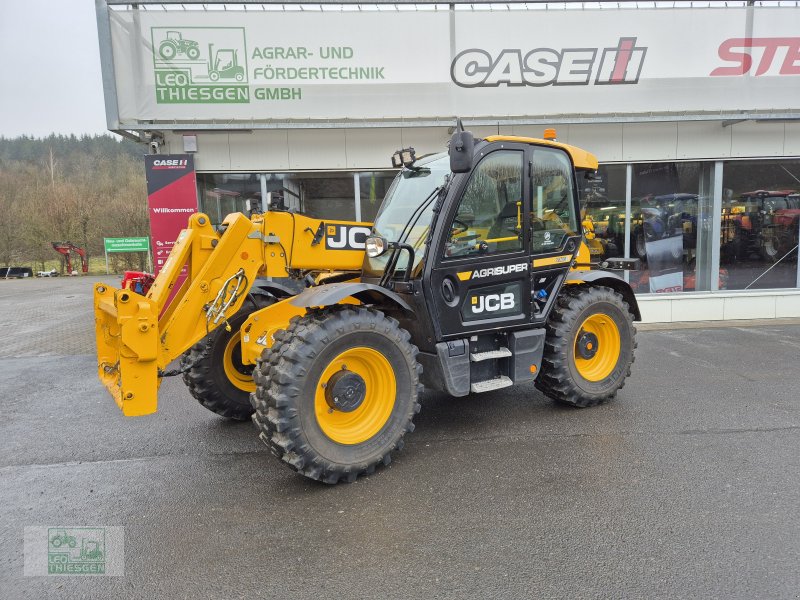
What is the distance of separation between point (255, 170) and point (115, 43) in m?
2.67

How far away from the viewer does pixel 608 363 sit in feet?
17.1

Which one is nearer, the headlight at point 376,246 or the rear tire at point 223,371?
the headlight at point 376,246

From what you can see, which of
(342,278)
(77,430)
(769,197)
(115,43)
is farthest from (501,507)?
(769,197)

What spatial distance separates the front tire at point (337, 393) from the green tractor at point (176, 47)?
6.27m

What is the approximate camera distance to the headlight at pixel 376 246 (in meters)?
4.16

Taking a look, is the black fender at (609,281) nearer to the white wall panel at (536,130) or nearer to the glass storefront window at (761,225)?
the white wall panel at (536,130)

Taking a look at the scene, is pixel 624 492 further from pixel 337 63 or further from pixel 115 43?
pixel 115 43

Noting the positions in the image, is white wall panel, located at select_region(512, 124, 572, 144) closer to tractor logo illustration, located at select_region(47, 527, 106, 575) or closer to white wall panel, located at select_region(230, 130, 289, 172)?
white wall panel, located at select_region(230, 130, 289, 172)

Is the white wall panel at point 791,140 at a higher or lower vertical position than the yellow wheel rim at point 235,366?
higher

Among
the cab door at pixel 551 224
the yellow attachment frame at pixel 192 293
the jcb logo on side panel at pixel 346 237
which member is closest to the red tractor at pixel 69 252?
the yellow attachment frame at pixel 192 293

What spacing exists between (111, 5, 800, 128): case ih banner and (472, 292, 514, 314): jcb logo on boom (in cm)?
504

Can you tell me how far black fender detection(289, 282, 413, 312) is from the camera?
3588 mm

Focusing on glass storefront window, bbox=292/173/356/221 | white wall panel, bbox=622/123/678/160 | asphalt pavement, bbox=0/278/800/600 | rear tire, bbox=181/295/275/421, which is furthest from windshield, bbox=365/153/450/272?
white wall panel, bbox=622/123/678/160

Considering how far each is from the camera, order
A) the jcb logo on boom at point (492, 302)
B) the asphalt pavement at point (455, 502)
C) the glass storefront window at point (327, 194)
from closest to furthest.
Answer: the asphalt pavement at point (455, 502) → the jcb logo on boom at point (492, 302) → the glass storefront window at point (327, 194)
